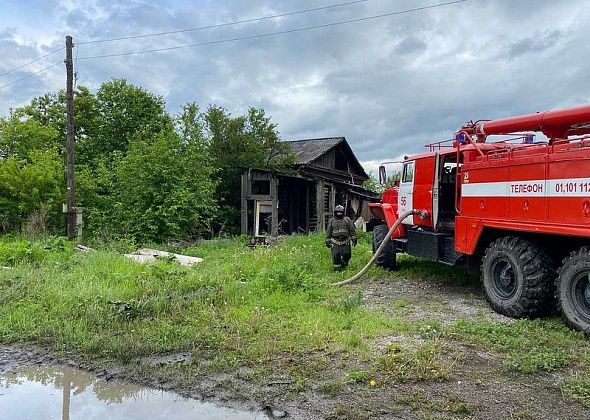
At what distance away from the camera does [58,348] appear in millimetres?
6414

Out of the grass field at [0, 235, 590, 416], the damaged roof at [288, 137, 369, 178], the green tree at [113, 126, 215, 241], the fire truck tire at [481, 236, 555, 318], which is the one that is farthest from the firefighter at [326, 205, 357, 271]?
the damaged roof at [288, 137, 369, 178]

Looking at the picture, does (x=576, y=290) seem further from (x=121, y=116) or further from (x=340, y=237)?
(x=121, y=116)

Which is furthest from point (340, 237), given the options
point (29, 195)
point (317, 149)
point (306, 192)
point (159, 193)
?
point (317, 149)

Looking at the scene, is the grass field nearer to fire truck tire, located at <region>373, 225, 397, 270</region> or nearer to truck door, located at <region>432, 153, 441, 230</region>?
fire truck tire, located at <region>373, 225, 397, 270</region>

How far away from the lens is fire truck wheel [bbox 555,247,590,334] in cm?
643

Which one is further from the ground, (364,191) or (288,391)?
(364,191)

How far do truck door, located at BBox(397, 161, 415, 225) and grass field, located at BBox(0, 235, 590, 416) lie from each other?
4.87 ft

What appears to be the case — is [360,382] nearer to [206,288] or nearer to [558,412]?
[558,412]

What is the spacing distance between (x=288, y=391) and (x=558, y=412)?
2.37 meters

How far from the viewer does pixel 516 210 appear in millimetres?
7367

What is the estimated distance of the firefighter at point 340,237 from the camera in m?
11.7

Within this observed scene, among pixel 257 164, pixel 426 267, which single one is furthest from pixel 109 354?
Answer: pixel 257 164

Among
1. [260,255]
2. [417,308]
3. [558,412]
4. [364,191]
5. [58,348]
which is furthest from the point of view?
[364,191]

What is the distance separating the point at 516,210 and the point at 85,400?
20.0ft
